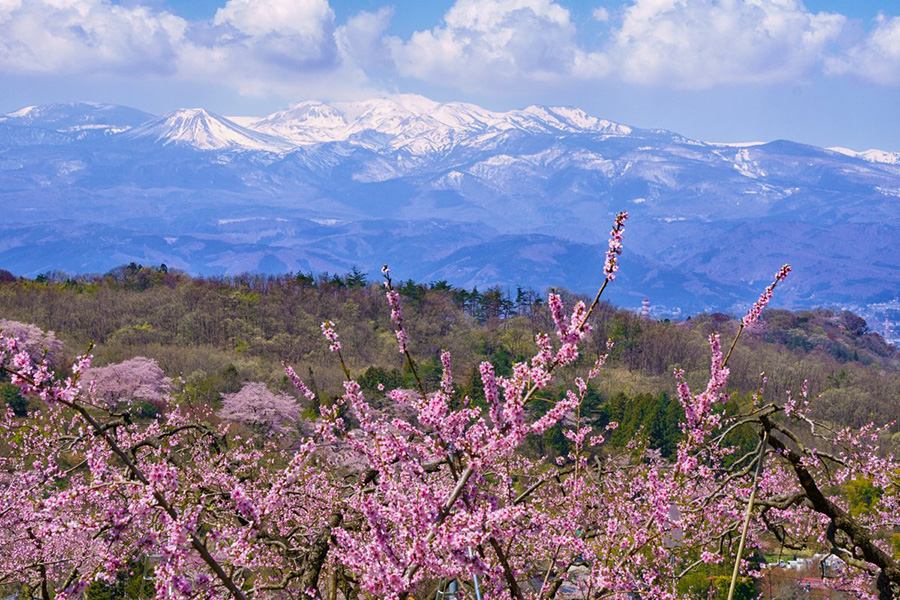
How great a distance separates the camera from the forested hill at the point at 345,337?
34.6 metres

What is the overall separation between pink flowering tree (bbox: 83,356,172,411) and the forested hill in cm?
180

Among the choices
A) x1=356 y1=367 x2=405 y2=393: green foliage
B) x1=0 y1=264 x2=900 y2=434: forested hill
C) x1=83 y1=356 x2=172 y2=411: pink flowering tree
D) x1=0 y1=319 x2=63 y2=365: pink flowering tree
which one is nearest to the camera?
x1=83 y1=356 x2=172 y2=411: pink flowering tree

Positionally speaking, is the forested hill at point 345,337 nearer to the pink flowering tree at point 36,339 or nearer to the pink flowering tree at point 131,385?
the pink flowering tree at point 131,385

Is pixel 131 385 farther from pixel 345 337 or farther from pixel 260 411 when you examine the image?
Answer: pixel 345 337

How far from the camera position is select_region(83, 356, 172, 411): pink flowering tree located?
25.7m

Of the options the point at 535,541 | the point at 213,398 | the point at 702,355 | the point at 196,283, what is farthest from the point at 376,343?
the point at 535,541

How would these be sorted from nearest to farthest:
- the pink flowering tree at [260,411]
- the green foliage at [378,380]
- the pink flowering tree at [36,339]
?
1. the pink flowering tree at [260,411]
2. the pink flowering tree at [36,339]
3. the green foliage at [378,380]

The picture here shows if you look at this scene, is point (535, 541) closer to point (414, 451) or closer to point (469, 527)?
point (414, 451)

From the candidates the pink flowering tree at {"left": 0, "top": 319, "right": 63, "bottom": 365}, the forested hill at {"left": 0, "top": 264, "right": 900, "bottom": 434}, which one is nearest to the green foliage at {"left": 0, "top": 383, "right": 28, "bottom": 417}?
the pink flowering tree at {"left": 0, "top": 319, "right": 63, "bottom": 365}

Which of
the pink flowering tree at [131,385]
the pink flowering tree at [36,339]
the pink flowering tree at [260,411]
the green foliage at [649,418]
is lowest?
the green foliage at [649,418]

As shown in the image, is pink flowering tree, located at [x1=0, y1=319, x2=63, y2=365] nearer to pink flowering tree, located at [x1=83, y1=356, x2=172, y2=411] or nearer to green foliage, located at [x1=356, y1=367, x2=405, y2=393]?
pink flowering tree, located at [x1=83, y1=356, x2=172, y2=411]

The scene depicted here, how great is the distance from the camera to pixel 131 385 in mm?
26391

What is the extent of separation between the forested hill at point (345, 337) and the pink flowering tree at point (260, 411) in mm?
2622

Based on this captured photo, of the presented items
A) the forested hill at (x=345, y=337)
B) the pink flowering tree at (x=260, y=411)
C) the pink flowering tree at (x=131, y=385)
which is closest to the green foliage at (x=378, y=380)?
the forested hill at (x=345, y=337)
